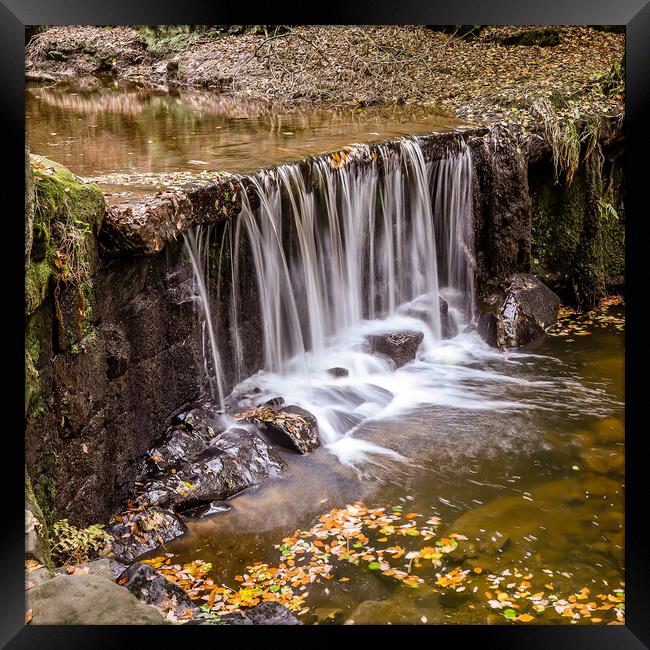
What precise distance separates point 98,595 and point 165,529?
2000 mm

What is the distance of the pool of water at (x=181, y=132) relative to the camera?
7.77 meters

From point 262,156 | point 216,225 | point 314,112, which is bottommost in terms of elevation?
point 216,225

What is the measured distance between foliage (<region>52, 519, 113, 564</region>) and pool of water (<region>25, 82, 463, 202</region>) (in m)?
2.65

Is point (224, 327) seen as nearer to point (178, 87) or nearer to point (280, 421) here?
point (280, 421)

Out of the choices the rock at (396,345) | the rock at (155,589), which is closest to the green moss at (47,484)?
the rock at (155,589)

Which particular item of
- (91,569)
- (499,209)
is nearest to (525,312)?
(499,209)

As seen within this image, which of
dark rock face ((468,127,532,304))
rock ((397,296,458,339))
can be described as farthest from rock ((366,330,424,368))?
dark rock face ((468,127,532,304))

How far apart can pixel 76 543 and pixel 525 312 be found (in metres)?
7.23

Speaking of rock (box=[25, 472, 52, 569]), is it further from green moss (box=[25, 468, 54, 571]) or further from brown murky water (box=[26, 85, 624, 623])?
brown murky water (box=[26, 85, 624, 623])

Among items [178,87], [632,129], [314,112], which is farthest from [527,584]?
[178,87]

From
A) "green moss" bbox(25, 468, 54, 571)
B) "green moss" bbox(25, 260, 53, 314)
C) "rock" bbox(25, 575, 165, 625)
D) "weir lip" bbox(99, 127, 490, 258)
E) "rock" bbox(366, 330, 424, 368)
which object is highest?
"weir lip" bbox(99, 127, 490, 258)

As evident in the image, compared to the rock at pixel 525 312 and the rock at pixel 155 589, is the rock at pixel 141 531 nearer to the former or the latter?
the rock at pixel 155 589

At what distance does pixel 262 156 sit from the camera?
8664mm

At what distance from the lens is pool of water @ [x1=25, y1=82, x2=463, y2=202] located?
7773 millimetres
